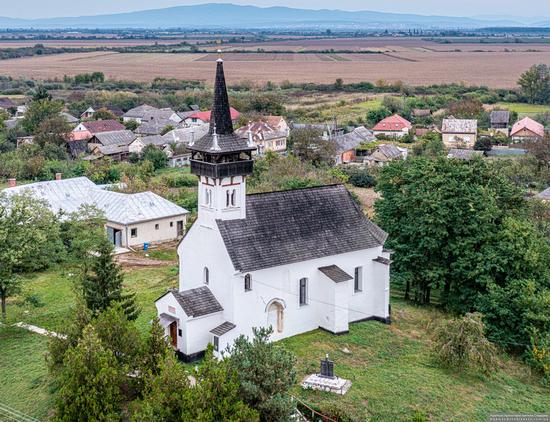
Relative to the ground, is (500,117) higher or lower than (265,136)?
higher

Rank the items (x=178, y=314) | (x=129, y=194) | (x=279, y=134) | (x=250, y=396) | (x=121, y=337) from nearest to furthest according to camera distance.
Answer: (x=250, y=396), (x=121, y=337), (x=178, y=314), (x=129, y=194), (x=279, y=134)

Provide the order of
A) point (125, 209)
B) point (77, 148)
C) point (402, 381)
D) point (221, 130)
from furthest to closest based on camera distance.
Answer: point (77, 148) → point (125, 209) → point (221, 130) → point (402, 381)

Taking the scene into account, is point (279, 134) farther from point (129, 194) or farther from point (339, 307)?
point (339, 307)

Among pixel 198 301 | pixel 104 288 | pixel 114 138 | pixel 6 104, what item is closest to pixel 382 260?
pixel 198 301

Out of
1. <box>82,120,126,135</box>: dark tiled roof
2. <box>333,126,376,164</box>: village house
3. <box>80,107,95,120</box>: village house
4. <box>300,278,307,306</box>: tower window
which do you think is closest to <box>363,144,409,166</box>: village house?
<box>333,126,376,164</box>: village house

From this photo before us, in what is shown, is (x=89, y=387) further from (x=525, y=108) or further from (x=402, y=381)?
(x=525, y=108)

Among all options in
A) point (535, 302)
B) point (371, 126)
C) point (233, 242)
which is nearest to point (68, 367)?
point (233, 242)
